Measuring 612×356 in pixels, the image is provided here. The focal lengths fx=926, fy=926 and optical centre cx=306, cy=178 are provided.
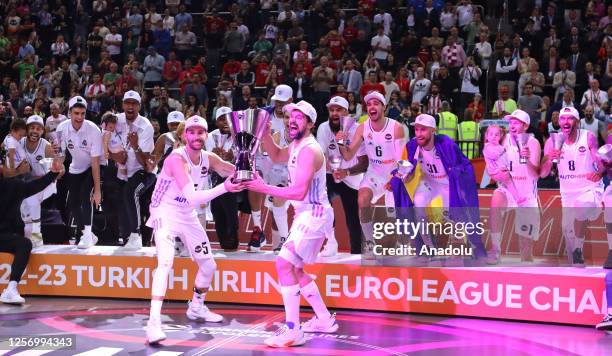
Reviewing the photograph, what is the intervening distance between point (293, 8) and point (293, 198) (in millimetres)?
13553

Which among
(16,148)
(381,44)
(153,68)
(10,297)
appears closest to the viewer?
(10,297)

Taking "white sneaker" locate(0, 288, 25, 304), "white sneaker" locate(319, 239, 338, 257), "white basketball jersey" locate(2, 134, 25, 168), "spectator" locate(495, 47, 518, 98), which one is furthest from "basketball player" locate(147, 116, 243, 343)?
"spectator" locate(495, 47, 518, 98)

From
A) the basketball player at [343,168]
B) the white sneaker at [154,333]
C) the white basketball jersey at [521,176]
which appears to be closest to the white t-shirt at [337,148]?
the basketball player at [343,168]

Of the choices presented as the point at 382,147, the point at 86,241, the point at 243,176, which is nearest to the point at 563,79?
the point at 382,147

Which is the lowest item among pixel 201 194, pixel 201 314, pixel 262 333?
pixel 262 333

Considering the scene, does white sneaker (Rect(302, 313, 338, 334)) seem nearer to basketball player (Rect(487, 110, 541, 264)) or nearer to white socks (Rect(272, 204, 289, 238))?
basketball player (Rect(487, 110, 541, 264))

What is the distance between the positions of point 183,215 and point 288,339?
1.78 meters

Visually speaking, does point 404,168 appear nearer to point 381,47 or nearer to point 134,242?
point 134,242

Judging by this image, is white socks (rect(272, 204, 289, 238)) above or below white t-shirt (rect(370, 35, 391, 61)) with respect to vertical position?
below

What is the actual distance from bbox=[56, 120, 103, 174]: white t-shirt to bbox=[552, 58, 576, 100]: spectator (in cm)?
903

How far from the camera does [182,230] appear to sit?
951 cm

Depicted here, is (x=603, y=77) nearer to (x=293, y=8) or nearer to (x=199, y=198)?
(x=293, y=8)

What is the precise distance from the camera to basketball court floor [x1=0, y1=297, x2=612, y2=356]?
8.58 meters

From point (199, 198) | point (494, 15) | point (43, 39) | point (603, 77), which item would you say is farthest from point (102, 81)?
point (199, 198)
